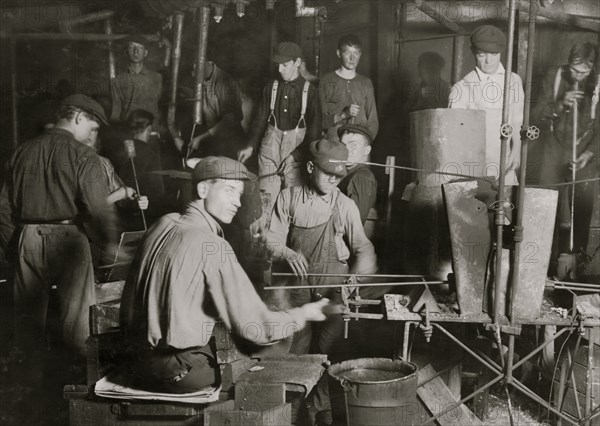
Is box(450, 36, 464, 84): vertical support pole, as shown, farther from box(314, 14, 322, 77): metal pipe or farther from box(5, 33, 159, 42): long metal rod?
box(5, 33, 159, 42): long metal rod

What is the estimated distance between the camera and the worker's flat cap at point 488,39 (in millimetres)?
6395

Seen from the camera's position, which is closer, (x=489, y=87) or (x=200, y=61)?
(x=489, y=87)

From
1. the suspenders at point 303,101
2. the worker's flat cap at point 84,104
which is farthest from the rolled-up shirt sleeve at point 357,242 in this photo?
the worker's flat cap at point 84,104

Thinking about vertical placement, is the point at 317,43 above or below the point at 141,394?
above

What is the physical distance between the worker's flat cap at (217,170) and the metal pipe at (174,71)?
117 inches

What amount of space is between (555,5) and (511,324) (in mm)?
5582

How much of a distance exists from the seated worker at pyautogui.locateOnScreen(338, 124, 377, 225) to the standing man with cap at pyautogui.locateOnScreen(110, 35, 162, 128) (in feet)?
8.47

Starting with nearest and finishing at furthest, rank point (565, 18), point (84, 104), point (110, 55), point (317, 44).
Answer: point (84, 104)
point (565, 18)
point (317, 44)
point (110, 55)

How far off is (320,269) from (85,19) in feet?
15.7

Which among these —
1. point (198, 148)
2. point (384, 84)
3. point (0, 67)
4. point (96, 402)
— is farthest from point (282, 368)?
point (0, 67)

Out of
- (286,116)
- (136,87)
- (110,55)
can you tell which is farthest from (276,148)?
(110,55)

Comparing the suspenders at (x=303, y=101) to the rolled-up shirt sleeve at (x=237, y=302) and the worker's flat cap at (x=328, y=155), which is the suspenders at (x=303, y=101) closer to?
the worker's flat cap at (x=328, y=155)

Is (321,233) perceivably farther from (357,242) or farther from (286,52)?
(286,52)

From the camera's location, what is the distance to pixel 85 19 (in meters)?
8.21
